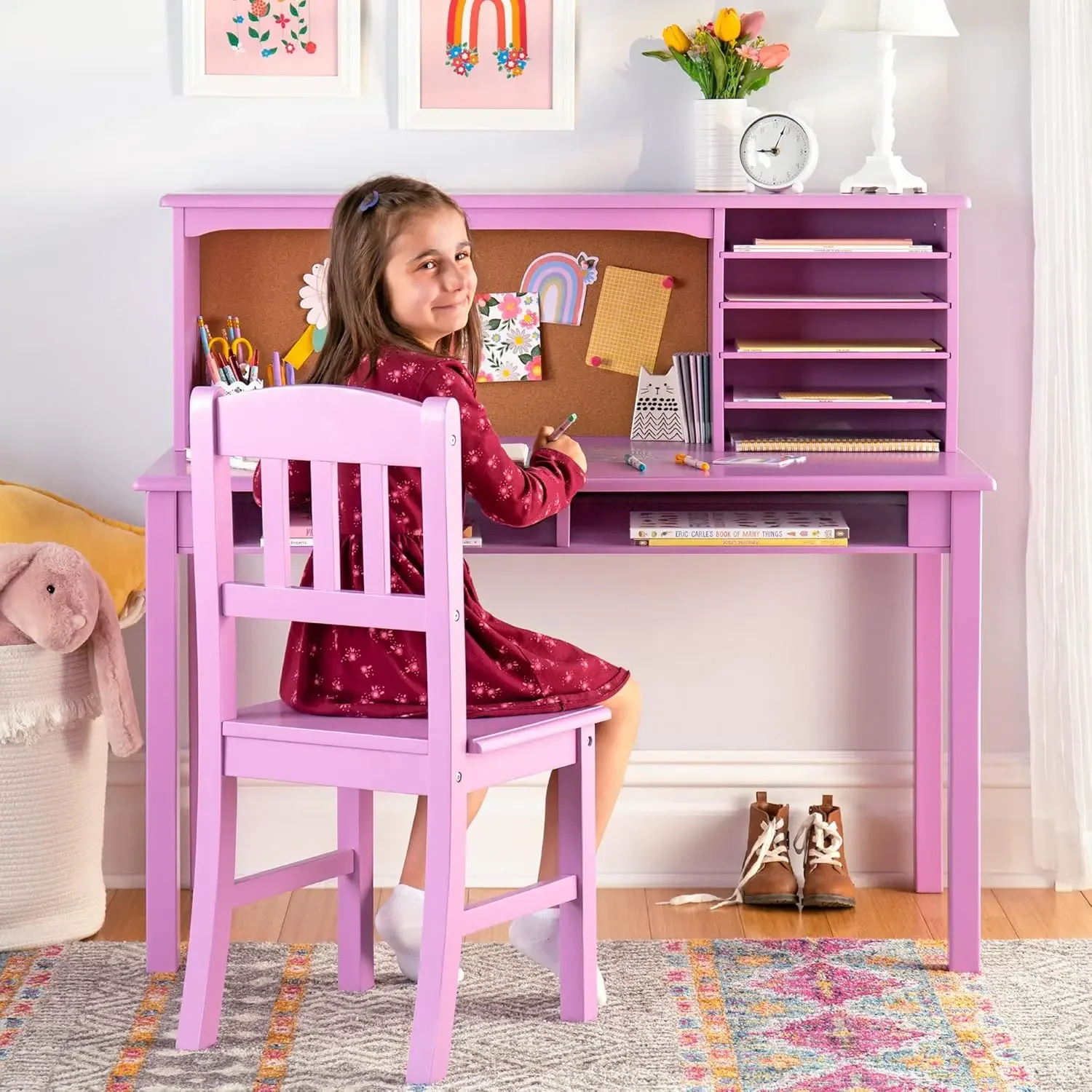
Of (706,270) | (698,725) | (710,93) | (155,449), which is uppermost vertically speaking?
(710,93)

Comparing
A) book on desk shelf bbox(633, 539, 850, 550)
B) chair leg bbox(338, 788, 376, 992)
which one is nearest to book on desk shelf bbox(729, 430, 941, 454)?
book on desk shelf bbox(633, 539, 850, 550)

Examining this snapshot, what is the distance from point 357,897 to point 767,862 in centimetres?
76

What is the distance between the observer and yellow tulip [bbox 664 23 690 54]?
2600 millimetres

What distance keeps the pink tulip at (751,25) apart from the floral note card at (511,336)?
0.55m

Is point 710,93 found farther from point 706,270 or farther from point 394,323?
point 394,323

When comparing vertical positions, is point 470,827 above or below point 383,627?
below

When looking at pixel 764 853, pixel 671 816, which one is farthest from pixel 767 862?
pixel 671 816

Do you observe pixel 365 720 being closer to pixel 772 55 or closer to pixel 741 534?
pixel 741 534

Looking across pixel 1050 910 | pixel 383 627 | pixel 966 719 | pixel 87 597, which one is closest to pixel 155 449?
pixel 87 597

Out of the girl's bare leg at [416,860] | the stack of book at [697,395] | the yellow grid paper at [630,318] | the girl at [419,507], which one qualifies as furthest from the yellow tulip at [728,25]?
the girl's bare leg at [416,860]

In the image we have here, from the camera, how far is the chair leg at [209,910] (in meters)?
2.04

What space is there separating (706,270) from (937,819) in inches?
40.4

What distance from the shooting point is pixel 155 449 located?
2.79 meters

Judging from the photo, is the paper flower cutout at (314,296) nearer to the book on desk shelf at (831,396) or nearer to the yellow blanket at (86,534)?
the yellow blanket at (86,534)
